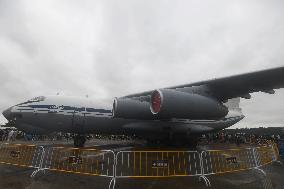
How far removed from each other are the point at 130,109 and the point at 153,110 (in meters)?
2.54

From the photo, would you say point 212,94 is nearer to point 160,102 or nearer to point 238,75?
point 238,75

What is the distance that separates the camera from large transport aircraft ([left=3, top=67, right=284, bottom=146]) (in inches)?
427

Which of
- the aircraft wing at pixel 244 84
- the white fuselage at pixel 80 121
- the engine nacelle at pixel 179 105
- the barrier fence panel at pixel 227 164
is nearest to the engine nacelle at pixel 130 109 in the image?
the white fuselage at pixel 80 121

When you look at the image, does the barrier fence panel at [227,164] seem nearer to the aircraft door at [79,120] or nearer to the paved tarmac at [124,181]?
the paved tarmac at [124,181]

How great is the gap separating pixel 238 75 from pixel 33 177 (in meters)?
9.12

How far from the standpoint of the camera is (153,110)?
11383 millimetres

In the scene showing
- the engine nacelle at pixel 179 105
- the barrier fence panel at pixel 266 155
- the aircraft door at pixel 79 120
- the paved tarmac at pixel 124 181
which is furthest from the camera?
the aircraft door at pixel 79 120

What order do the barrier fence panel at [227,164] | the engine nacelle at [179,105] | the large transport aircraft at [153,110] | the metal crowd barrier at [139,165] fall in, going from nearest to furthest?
the metal crowd barrier at [139,165]
the barrier fence panel at [227,164]
the engine nacelle at [179,105]
the large transport aircraft at [153,110]

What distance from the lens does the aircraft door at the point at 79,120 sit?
48.5ft

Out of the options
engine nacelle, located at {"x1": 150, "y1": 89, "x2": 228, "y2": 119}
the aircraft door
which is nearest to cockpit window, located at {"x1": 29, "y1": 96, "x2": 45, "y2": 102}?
the aircraft door

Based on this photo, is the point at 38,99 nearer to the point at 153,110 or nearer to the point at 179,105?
the point at 153,110

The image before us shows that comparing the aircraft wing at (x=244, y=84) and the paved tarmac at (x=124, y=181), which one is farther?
the aircraft wing at (x=244, y=84)

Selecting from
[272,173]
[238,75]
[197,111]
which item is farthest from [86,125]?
[272,173]

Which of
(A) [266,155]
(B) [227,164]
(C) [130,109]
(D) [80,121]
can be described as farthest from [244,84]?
(D) [80,121]
